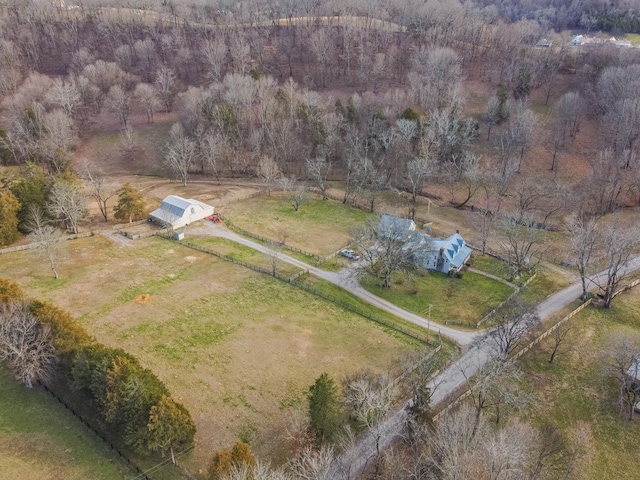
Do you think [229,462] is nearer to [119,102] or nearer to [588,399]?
[588,399]

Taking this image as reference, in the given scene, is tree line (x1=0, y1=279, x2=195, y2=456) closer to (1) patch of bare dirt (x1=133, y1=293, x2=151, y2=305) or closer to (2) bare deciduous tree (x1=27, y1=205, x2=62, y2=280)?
(1) patch of bare dirt (x1=133, y1=293, x2=151, y2=305)

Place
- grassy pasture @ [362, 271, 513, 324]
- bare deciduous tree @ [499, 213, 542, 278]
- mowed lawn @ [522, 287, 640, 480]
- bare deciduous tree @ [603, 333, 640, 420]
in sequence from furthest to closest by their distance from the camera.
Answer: bare deciduous tree @ [499, 213, 542, 278], grassy pasture @ [362, 271, 513, 324], bare deciduous tree @ [603, 333, 640, 420], mowed lawn @ [522, 287, 640, 480]

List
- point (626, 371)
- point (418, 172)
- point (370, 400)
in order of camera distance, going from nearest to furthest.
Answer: point (370, 400), point (626, 371), point (418, 172)

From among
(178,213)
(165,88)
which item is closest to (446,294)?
(178,213)

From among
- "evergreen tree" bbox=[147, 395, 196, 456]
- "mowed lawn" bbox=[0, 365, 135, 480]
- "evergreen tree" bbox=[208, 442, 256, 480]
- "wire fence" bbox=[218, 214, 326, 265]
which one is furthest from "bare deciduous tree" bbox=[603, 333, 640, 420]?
"mowed lawn" bbox=[0, 365, 135, 480]

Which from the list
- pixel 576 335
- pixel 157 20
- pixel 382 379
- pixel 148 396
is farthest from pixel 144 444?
pixel 157 20

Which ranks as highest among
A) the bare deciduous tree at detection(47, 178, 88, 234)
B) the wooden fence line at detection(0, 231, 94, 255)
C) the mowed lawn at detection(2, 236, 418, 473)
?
the bare deciduous tree at detection(47, 178, 88, 234)
